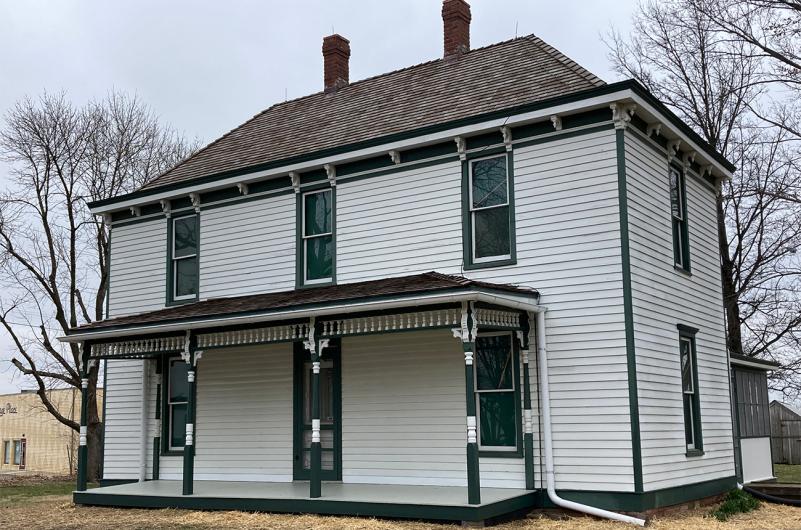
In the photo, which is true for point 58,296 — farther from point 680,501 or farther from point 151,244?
point 680,501

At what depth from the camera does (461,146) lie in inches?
561

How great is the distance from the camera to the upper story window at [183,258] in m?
17.7

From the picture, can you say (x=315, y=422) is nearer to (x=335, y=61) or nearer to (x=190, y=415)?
(x=190, y=415)

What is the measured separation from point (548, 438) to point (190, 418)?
590cm

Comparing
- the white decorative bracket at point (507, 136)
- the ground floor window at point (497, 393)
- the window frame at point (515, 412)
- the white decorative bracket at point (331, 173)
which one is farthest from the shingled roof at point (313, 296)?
the white decorative bracket at point (507, 136)

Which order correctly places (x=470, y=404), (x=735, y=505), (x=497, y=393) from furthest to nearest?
(x=735, y=505) → (x=497, y=393) → (x=470, y=404)

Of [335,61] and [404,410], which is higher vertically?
[335,61]

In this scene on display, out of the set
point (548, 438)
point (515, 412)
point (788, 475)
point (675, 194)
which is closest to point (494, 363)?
point (515, 412)

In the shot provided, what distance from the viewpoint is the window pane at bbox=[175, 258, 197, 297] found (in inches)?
695

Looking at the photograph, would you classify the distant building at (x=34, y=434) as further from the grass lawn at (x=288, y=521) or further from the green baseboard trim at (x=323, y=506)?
the grass lawn at (x=288, y=521)

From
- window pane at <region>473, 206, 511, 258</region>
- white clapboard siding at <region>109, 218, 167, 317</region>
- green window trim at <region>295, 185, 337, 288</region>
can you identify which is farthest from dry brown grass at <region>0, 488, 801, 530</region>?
white clapboard siding at <region>109, 218, 167, 317</region>

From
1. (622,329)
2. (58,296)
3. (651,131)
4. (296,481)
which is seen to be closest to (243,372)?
(296,481)

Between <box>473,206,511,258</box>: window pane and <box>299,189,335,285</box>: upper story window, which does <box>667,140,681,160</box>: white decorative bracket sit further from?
<box>299,189,335,285</box>: upper story window

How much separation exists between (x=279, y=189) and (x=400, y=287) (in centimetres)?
465
